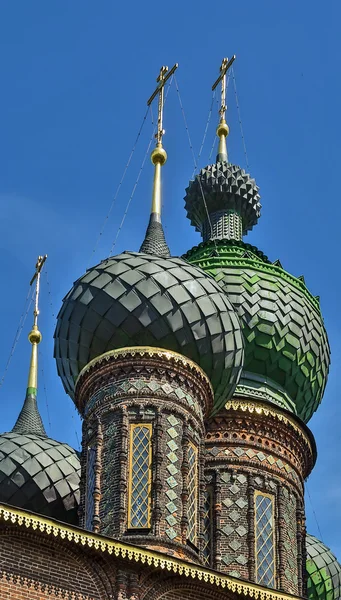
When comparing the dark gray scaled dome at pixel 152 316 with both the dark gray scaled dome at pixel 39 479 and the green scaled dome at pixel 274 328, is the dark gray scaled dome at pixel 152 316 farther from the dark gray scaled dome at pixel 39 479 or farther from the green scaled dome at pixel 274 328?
the green scaled dome at pixel 274 328

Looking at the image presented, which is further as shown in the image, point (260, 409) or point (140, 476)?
point (260, 409)

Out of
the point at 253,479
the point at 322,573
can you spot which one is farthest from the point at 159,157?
the point at 322,573

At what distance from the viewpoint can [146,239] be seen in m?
23.8

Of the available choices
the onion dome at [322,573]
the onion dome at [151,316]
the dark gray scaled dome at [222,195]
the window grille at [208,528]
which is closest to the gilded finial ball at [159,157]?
the onion dome at [151,316]

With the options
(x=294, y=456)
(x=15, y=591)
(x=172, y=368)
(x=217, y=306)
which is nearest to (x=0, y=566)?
(x=15, y=591)

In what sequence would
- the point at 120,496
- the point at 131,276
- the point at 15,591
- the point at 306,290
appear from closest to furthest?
the point at 15,591
the point at 120,496
the point at 131,276
the point at 306,290

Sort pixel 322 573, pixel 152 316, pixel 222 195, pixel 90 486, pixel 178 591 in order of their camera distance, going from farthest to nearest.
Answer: pixel 222 195 → pixel 322 573 → pixel 152 316 → pixel 90 486 → pixel 178 591

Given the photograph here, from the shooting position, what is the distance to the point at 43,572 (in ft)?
60.4

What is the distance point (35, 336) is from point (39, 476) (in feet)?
11.6

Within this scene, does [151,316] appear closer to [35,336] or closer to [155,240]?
[155,240]

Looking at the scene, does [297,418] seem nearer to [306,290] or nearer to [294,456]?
[294,456]

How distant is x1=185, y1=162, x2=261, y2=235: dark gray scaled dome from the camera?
29.0 meters

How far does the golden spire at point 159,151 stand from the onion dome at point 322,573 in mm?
6558

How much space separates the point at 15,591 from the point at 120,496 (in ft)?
9.65
